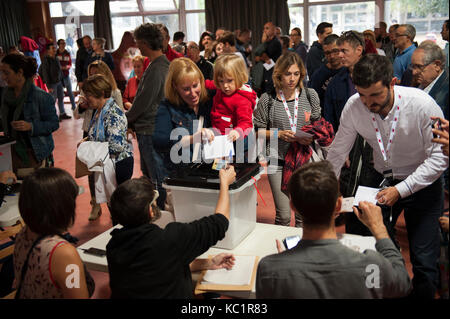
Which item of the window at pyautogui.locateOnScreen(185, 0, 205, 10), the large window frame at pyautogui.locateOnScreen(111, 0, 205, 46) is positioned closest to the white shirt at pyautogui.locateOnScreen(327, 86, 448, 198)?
the window at pyautogui.locateOnScreen(185, 0, 205, 10)

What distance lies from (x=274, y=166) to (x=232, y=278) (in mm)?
1230

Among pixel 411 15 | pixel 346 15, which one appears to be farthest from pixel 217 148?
pixel 346 15

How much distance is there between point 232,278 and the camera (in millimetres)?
1770

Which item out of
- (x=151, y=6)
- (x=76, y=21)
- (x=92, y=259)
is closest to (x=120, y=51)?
(x=151, y=6)

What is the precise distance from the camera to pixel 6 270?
9.05ft

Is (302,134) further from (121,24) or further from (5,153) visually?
(121,24)

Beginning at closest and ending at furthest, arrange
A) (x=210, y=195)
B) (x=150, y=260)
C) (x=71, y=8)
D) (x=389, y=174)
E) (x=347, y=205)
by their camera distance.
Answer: (x=150, y=260) → (x=347, y=205) → (x=210, y=195) → (x=389, y=174) → (x=71, y=8)

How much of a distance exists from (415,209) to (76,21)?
13.9m

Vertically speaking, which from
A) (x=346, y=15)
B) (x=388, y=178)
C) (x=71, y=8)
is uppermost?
(x=71, y=8)

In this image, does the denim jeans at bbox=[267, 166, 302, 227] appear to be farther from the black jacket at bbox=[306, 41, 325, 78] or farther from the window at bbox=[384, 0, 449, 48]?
the window at bbox=[384, 0, 449, 48]

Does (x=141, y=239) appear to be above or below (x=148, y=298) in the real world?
above

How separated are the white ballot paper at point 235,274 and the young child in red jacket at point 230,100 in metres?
0.92
